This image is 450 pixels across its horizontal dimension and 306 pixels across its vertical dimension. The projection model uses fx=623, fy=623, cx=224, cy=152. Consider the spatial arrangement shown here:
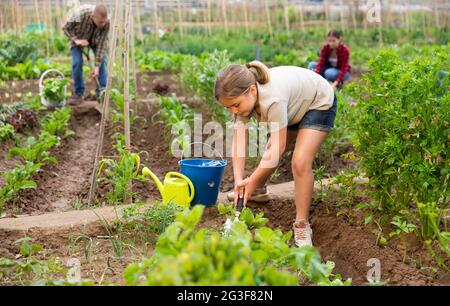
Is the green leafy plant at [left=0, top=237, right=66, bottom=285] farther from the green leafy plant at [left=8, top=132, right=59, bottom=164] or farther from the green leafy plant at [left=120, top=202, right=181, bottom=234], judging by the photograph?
the green leafy plant at [left=8, top=132, right=59, bottom=164]

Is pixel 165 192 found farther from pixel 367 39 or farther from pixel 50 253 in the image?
pixel 367 39

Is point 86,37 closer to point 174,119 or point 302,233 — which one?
point 174,119

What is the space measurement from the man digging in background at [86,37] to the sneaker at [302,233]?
4.71 meters

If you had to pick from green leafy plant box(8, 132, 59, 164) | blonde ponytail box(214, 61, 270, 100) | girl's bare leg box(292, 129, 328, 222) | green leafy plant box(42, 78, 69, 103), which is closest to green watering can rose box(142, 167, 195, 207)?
girl's bare leg box(292, 129, 328, 222)

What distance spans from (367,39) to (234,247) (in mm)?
14966

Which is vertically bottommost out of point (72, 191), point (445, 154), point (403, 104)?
point (72, 191)

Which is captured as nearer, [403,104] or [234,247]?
[234,247]

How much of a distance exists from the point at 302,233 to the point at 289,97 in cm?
84

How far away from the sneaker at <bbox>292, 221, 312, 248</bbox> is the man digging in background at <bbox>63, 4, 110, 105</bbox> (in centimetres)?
471

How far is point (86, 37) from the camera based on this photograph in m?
8.23

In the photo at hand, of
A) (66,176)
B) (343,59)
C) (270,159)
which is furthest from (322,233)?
(343,59)

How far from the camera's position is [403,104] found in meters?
3.47

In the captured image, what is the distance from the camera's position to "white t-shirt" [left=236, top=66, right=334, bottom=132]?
11.6 ft
